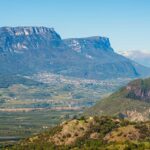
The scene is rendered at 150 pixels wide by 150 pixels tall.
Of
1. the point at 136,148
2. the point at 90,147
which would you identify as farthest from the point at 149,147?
the point at 90,147

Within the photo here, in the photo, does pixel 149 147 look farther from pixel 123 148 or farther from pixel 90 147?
pixel 90 147

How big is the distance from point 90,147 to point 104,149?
22.5 metres

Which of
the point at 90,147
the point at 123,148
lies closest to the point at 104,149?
the point at 123,148

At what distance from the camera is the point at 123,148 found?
172 metres

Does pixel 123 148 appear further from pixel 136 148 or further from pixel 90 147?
pixel 90 147

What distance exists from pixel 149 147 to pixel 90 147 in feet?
110

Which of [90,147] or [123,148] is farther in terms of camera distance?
[90,147]

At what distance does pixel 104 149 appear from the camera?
177500 mm

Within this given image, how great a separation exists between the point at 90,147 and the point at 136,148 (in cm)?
2979

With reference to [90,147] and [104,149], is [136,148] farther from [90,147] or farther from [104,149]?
[90,147]

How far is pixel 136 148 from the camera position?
173 metres

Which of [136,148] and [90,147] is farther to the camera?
[90,147]

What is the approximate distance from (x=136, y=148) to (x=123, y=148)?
4104 mm

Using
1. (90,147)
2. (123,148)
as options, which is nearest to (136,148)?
(123,148)
